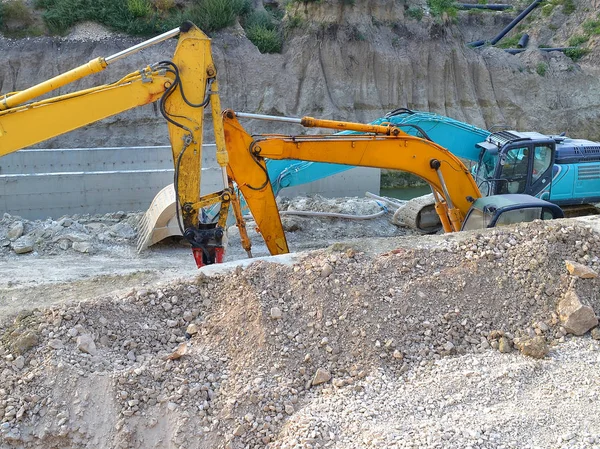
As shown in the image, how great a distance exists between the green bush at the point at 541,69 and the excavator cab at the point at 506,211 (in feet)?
53.7

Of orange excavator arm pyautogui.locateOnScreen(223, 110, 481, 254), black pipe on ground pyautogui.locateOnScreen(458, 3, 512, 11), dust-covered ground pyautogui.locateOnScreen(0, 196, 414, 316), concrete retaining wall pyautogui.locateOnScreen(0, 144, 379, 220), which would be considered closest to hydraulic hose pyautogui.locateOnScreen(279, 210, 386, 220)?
dust-covered ground pyautogui.locateOnScreen(0, 196, 414, 316)

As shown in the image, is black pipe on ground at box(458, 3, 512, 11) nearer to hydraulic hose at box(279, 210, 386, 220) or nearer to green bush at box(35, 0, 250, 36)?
green bush at box(35, 0, 250, 36)

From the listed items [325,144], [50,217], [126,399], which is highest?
[325,144]

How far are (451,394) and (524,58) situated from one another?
21841 millimetres

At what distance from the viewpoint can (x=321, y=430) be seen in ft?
14.5

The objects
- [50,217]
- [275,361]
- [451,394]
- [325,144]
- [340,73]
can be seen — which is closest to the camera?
[451,394]

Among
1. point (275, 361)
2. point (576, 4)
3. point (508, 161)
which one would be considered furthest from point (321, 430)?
point (576, 4)

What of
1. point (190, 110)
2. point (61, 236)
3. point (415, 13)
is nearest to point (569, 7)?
point (415, 13)

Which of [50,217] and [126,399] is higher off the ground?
[126,399]

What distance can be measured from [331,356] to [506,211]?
4097 millimetres

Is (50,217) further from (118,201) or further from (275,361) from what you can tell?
(275,361)

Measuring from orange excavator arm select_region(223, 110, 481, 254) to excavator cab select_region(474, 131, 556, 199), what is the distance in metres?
1.07

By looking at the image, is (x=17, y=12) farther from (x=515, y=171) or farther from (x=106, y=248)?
(x=515, y=171)

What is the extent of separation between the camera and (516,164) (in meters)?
9.61
